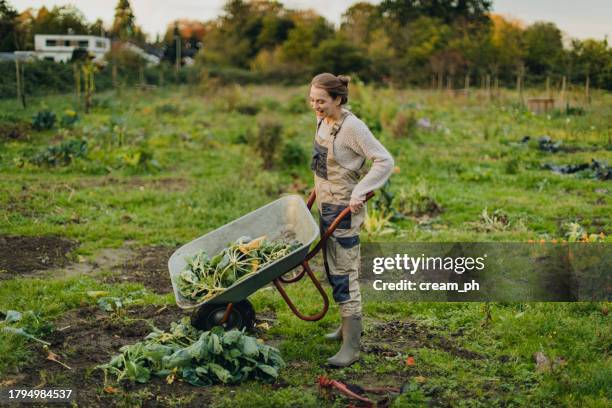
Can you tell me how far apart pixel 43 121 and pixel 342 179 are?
11256 mm

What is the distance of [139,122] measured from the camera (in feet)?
51.5

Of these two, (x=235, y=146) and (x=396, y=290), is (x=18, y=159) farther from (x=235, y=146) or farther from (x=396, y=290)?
(x=396, y=290)

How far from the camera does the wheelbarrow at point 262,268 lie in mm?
4160

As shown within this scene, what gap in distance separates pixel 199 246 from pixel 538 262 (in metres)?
3.32

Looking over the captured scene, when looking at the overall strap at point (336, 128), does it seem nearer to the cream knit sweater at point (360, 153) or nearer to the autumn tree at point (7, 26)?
the cream knit sweater at point (360, 153)

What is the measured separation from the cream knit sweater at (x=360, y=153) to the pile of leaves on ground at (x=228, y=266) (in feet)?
2.01

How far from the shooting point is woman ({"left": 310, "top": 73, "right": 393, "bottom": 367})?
13.7ft

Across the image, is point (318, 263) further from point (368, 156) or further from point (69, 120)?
point (69, 120)

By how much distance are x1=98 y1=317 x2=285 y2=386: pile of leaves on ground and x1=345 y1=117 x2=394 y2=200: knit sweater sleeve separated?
1100 mm

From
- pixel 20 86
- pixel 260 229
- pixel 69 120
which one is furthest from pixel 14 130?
pixel 260 229

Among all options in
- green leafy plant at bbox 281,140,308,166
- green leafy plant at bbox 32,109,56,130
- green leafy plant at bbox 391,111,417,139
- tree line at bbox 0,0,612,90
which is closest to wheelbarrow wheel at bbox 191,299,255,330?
green leafy plant at bbox 281,140,308,166

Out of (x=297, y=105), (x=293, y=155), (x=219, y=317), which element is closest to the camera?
(x=219, y=317)

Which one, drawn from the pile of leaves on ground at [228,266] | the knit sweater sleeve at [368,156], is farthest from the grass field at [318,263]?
the knit sweater sleeve at [368,156]

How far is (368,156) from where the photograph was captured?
4.16 metres
